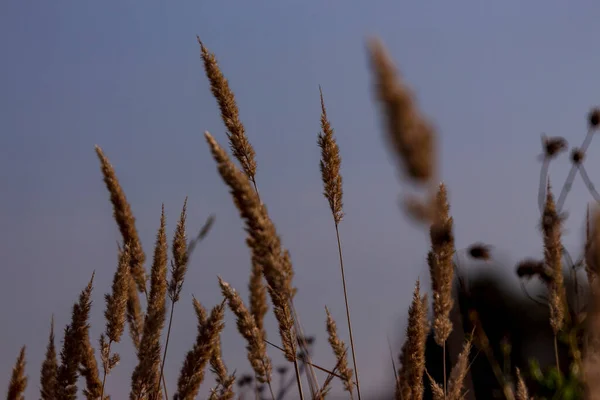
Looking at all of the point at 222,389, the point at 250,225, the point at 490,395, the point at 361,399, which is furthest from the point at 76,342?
the point at 490,395

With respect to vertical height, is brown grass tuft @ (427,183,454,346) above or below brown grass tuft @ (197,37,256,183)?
below

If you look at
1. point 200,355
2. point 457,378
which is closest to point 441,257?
point 457,378

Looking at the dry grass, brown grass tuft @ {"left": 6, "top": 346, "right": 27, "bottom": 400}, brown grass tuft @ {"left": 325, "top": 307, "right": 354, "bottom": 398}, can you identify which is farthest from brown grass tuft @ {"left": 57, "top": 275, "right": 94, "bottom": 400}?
brown grass tuft @ {"left": 325, "top": 307, "right": 354, "bottom": 398}

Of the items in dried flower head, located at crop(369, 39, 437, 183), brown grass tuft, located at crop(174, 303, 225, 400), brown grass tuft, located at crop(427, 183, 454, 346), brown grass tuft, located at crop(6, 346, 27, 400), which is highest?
brown grass tuft, located at crop(6, 346, 27, 400)

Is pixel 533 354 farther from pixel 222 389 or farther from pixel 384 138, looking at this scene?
pixel 384 138

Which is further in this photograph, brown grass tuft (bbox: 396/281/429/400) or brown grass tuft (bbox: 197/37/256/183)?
brown grass tuft (bbox: 197/37/256/183)

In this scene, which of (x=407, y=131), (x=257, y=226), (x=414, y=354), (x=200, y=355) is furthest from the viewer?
(x=414, y=354)

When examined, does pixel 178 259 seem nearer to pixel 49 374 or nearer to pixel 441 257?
pixel 49 374

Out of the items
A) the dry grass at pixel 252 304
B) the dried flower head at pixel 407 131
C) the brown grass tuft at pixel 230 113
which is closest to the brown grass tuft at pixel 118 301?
the dry grass at pixel 252 304

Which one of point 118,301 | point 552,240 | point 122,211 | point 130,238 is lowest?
point 552,240

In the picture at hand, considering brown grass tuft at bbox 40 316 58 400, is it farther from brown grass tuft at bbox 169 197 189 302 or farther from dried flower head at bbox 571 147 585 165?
dried flower head at bbox 571 147 585 165

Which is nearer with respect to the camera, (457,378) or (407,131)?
(407,131)

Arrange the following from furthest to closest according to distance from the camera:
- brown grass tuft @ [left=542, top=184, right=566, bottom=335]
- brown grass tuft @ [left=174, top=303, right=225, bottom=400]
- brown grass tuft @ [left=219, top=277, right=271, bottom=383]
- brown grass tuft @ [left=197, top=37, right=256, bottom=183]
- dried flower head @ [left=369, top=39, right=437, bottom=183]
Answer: brown grass tuft @ [left=197, top=37, right=256, bottom=183] → brown grass tuft @ [left=219, top=277, right=271, bottom=383] → brown grass tuft @ [left=542, top=184, right=566, bottom=335] → brown grass tuft @ [left=174, top=303, right=225, bottom=400] → dried flower head @ [left=369, top=39, right=437, bottom=183]

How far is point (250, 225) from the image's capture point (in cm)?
196
